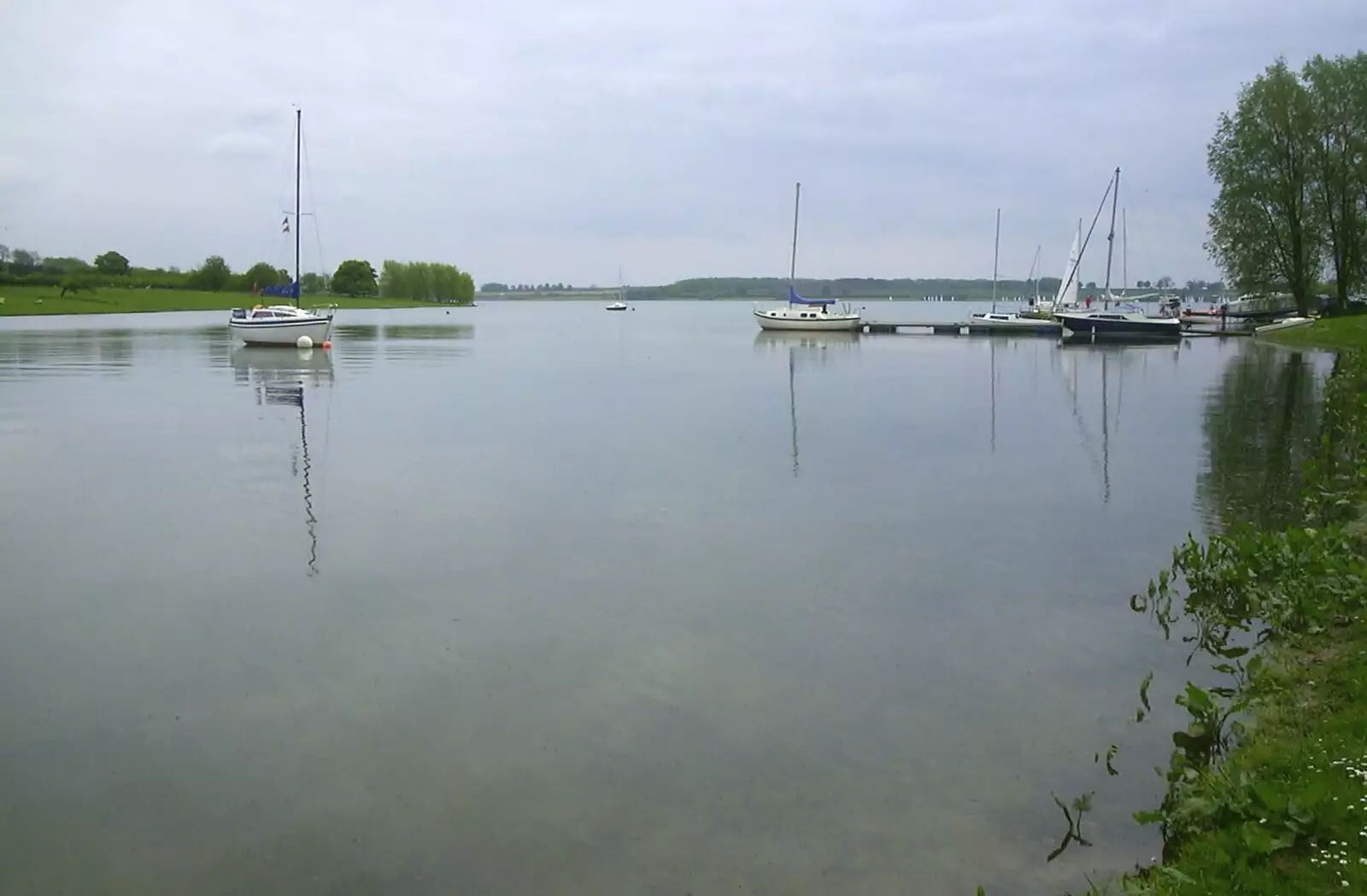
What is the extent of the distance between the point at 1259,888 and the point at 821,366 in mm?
40150

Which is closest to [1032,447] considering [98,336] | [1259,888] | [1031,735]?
[1031,735]

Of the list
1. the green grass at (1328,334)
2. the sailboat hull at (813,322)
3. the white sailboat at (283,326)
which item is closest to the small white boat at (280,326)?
the white sailboat at (283,326)

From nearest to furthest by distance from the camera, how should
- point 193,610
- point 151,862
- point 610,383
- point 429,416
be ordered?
1. point 151,862
2. point 193,610
3. point 429,416
4. point 610,383

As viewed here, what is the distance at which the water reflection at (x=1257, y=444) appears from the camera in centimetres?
1473

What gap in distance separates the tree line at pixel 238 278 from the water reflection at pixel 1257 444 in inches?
2453

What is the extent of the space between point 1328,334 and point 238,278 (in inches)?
5461

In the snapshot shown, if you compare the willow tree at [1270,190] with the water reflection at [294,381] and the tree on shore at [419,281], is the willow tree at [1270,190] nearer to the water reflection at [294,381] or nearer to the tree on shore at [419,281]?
the water reflection at [294,381]

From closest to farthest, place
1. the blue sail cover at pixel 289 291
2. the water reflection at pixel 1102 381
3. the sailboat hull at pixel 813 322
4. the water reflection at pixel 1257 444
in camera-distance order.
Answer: the water reflection at pixel 1257 444
the water reflection at pixel 1102 381
the blue sail cover at pixel 289 291
the sailboat hull at pixel 813 322

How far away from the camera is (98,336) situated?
6188 cm

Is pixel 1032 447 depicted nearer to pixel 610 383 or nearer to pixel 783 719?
pixel 783 719

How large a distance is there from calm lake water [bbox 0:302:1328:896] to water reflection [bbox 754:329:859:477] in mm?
8579

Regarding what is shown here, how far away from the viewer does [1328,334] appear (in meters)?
52.3

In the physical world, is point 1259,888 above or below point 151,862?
above

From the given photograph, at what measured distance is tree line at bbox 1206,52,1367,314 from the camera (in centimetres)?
5747
